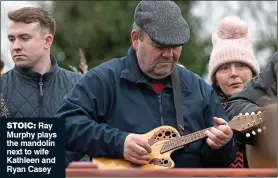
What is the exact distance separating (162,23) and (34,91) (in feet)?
4.17

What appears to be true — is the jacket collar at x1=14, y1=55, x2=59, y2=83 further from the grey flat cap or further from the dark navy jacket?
the grey flat cap

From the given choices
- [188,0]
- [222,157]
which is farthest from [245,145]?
[188,0]

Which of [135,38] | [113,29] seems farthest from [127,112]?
[113,29]

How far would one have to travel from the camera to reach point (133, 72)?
6.50m

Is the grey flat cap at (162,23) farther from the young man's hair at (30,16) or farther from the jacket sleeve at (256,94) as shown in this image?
the young man's hair at (30,16)

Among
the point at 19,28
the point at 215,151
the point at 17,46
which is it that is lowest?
the point at 215,151

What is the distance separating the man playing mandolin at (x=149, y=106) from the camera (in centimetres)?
628

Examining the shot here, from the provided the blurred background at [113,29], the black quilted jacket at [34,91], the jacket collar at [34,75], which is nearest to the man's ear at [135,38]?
the black quilted jacket at [34,91]

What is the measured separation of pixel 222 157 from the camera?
6289 mm

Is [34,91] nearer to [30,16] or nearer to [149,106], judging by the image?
[30,16]

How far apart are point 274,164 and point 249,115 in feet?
2.72

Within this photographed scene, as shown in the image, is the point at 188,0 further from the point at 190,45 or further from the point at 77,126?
the point at 77,126

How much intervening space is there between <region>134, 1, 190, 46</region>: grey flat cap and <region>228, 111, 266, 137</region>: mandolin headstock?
502mm

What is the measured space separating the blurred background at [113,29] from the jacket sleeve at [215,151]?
13.4 metres
